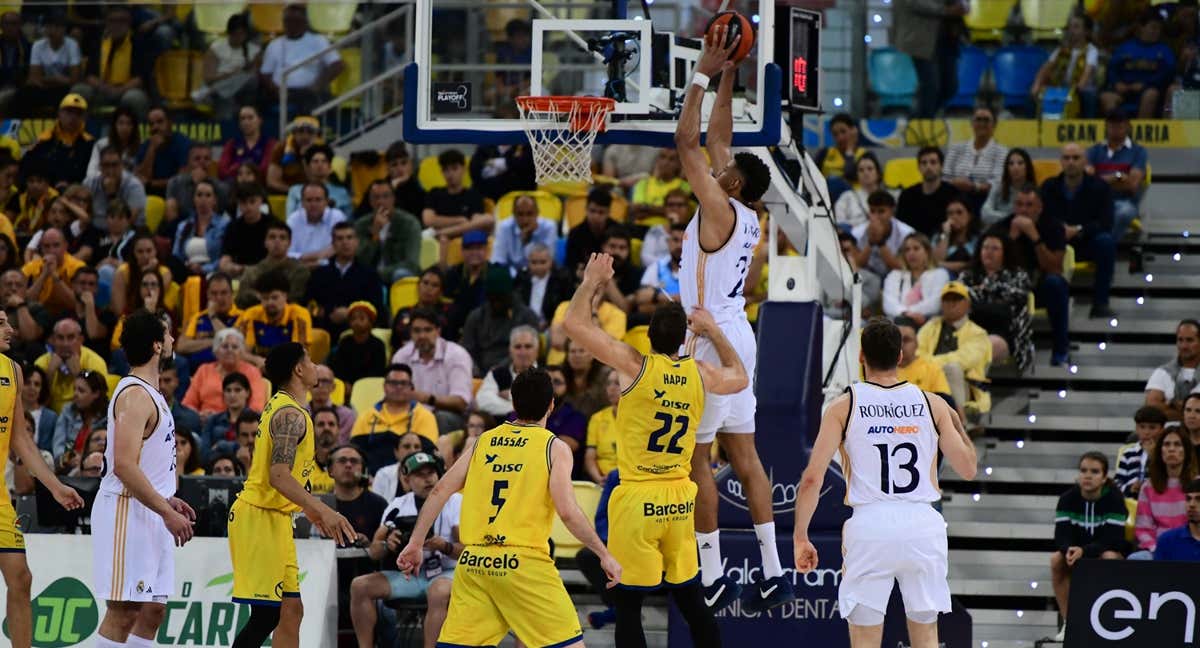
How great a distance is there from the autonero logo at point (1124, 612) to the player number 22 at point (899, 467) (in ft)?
11.4

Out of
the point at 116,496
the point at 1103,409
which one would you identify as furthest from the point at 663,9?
the point at 116,496

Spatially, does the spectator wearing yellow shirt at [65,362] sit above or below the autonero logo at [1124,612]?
above

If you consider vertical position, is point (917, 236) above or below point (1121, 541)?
above

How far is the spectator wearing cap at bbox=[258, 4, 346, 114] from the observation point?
20141 millimetres

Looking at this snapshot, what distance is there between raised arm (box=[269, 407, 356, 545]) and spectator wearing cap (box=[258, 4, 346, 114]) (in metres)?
10.2

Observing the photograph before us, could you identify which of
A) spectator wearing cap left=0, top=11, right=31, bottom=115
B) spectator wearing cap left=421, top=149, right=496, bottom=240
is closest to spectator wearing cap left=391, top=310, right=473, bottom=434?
spectator wearing cap left=421, top=149, right=496, bottom=240

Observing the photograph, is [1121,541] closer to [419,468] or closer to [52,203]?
[419,468]

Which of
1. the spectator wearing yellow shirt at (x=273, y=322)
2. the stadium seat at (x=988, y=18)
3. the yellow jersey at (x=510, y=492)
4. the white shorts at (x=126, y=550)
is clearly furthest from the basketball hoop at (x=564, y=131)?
the stadium seat at (x=988, y=18)

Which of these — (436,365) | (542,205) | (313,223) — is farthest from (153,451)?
(542,205)

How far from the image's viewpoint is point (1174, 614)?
12.5 m

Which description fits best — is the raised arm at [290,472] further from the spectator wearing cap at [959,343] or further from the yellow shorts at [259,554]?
the spectator wearing cap at [959,343]

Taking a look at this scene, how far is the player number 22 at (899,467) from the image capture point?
31.8 ft

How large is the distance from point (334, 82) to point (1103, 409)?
8.63 meters

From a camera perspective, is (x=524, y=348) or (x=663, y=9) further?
(x=663, y=9)
